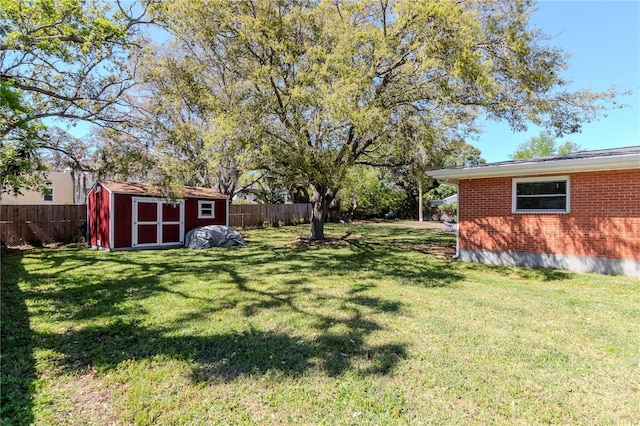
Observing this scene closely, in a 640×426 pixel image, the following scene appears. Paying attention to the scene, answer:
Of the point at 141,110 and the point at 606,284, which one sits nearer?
the point at 606,284

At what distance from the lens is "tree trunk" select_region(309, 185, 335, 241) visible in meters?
13.2

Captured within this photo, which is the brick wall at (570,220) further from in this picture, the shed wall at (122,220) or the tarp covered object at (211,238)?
the shed wall at (122,220)

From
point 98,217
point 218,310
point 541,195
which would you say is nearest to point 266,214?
point 98,217

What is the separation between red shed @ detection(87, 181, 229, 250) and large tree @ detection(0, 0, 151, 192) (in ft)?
7.31

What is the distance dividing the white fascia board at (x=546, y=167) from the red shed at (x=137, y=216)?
30.3ft

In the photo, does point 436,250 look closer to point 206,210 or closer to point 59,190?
point 206,210

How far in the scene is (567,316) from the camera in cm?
469

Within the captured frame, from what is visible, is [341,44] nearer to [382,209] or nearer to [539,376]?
[539,376]

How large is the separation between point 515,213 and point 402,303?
17.4 feet

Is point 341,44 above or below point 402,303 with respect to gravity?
above

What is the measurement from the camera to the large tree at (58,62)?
7.70 m

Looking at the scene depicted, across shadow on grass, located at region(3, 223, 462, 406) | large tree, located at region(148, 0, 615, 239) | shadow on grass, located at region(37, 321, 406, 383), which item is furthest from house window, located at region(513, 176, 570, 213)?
shadow on grass, located at region(37, 321, 406, 383)

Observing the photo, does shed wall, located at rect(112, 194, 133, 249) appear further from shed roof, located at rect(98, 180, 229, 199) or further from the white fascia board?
the white fascia board

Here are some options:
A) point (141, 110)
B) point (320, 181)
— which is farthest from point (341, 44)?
point (141, 110)
